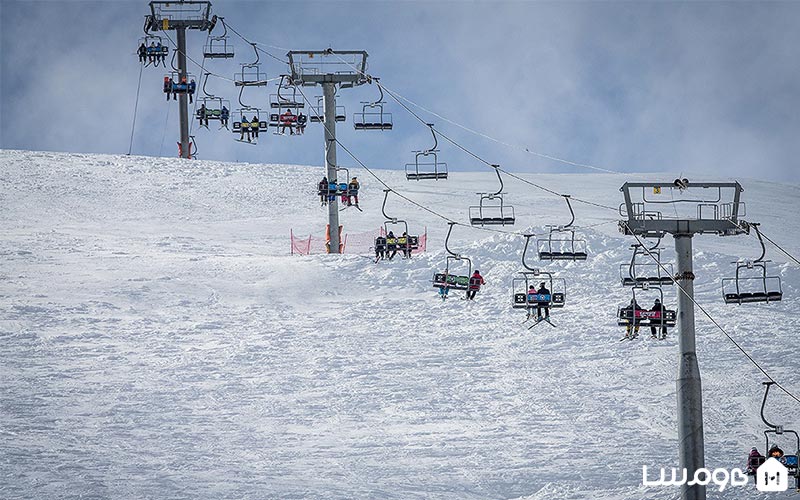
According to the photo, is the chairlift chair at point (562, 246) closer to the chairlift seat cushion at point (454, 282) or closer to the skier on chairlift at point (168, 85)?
the chairlift seat cushion at point (454, 282)

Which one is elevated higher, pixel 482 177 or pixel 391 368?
pixel 482 177

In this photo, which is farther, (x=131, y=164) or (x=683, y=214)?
(x=131, y=164)

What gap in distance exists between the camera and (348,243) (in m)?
47.9

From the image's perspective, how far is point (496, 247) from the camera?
129 ft

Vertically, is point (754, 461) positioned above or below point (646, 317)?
below

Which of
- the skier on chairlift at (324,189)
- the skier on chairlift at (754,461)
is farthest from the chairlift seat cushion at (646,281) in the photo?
the skier on chairlift at (324,189)

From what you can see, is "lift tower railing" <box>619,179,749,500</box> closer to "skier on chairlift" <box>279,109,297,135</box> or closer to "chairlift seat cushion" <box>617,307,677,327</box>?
"chairlift seat cushion" <box>617,307,677,327</box>

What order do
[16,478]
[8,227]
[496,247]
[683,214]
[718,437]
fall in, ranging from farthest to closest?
[683,214] → [8,227] → [496,247] → [718,437] → [16,478]

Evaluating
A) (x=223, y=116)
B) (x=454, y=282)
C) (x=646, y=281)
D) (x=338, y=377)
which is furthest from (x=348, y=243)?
(x=646, y=281)

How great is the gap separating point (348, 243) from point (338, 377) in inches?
736

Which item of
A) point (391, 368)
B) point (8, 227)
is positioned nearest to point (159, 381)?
point (391, 368)

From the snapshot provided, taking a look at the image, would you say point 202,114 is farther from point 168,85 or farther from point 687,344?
point 687,344

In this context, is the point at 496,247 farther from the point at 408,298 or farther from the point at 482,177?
the point at 482,177

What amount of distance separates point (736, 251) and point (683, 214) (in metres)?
7.79
